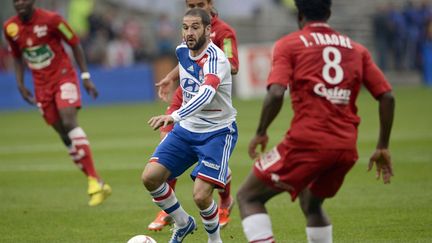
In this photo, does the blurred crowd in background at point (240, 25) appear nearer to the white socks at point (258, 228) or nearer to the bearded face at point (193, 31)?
the bearded face at point (193, 31)

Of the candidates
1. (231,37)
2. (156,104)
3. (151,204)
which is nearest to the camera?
(231,37)

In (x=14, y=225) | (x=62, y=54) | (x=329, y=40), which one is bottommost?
(x=14, y=225)

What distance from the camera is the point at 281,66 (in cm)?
697

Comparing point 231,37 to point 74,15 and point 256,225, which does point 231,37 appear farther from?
point 74,15

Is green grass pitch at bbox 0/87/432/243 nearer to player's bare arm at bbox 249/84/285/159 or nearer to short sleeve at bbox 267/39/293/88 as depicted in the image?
player's bare arm at bbox 249/84/285/159

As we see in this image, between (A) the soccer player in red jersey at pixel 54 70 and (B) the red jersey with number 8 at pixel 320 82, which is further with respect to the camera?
(A) the soccer player in red jersey at pixel 54 70

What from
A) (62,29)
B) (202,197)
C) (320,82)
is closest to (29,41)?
(62,29)

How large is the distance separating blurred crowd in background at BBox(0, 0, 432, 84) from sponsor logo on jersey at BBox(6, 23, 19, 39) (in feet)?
68.5

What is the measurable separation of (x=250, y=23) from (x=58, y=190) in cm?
2606

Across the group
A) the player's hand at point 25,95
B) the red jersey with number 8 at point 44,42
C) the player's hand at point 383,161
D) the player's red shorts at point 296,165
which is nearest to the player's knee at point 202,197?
the player's red shorts at point 296,165

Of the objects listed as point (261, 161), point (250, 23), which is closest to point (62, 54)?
point (261, 161)

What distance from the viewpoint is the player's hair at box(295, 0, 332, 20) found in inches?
281

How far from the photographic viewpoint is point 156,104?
Result: 31.7m

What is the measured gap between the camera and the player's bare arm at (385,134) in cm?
710
